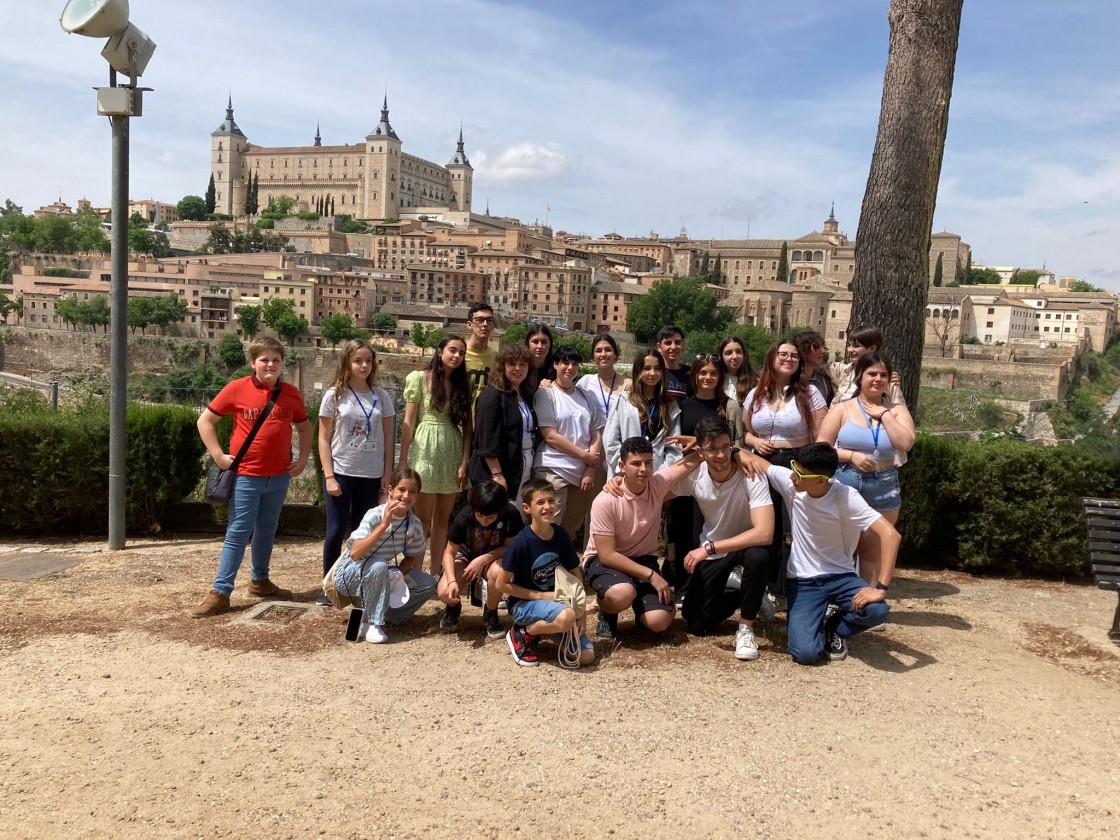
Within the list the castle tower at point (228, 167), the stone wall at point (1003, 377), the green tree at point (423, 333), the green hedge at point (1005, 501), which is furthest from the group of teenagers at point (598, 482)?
the castle tower at point (228, 167)

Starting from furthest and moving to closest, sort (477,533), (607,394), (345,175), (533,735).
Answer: (345,175)
(607,394)
(477,533)
(533,735)

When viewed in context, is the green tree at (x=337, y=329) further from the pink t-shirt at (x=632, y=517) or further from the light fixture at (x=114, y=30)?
the pink t-shirt at (x=632, y=517)

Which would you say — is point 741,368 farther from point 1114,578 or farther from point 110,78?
point 110,78

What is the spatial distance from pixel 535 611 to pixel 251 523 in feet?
5.38

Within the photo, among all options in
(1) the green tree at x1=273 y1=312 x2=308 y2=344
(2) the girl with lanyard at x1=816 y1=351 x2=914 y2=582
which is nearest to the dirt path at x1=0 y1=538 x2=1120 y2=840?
(2) the girl with lanyard at x1=816 y1=351 x2=914 y2=582

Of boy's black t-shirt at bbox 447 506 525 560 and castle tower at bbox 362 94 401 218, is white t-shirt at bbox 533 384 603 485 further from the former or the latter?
castle tower at bbox 362 94 401 218

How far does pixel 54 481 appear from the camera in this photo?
5.75m

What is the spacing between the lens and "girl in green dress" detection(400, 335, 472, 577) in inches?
175

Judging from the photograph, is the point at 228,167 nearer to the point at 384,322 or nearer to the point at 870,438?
the point at 384,322

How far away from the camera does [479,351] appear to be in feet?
15.7

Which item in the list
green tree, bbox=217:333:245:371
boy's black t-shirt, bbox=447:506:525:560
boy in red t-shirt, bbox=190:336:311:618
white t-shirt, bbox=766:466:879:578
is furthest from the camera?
green tree, bbox=217:333:245:371

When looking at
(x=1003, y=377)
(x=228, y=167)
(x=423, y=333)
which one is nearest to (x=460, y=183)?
(x=228, y=167)

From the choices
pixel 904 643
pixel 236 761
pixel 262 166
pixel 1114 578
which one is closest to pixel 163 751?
pixel 236 761

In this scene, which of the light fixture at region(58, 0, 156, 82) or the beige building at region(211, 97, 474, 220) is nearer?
the light fixture at region(58, 0, 156, 82)
